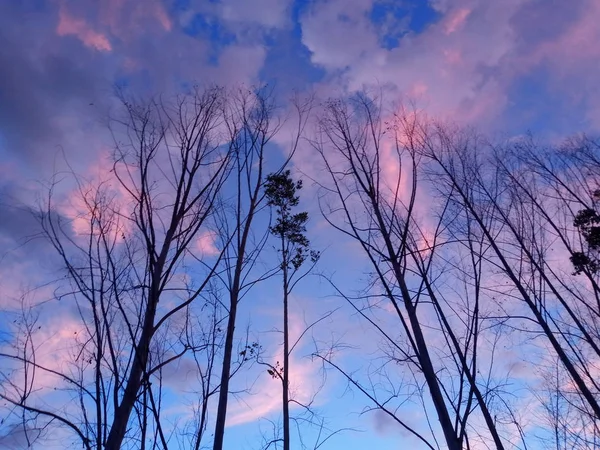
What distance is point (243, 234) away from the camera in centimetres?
794

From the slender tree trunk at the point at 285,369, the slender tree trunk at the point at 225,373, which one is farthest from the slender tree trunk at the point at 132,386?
the slender tree trunk at the point at 285,369

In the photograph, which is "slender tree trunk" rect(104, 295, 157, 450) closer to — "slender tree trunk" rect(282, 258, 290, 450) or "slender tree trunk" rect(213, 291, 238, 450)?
"slender tree trunk" rect(213, 291, 238, 450)

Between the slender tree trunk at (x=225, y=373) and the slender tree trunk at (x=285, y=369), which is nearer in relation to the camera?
the slender tree trunk at (x=225, y=373)

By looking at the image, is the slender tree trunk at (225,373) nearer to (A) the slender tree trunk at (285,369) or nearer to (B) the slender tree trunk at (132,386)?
(B) the slender tree trunk at (132,386)

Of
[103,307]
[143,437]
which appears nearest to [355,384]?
[143,437]

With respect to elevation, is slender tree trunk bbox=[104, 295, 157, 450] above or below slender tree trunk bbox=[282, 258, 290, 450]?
below

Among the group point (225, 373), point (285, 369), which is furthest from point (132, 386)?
point (285, 369)

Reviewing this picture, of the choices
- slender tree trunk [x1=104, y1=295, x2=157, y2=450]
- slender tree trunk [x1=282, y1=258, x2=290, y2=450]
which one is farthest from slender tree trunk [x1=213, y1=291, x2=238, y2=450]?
slender tree trunk [x1=282, y1=258, x2=290, y2=450]

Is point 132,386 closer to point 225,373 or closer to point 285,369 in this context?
point 225,373

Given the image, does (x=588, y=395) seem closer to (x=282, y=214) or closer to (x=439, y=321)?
(x=439, y=321)

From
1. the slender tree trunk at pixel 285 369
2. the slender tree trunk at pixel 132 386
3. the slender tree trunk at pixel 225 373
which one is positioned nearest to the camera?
the slender tree trunk at pixel 132 386

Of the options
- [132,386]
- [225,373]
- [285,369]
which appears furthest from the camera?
[285,369]

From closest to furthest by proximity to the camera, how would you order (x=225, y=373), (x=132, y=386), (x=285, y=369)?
(x=132, y=386) → (x=225, y=373) → (x=285, y=369)

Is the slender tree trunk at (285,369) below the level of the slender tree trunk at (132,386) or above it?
above
